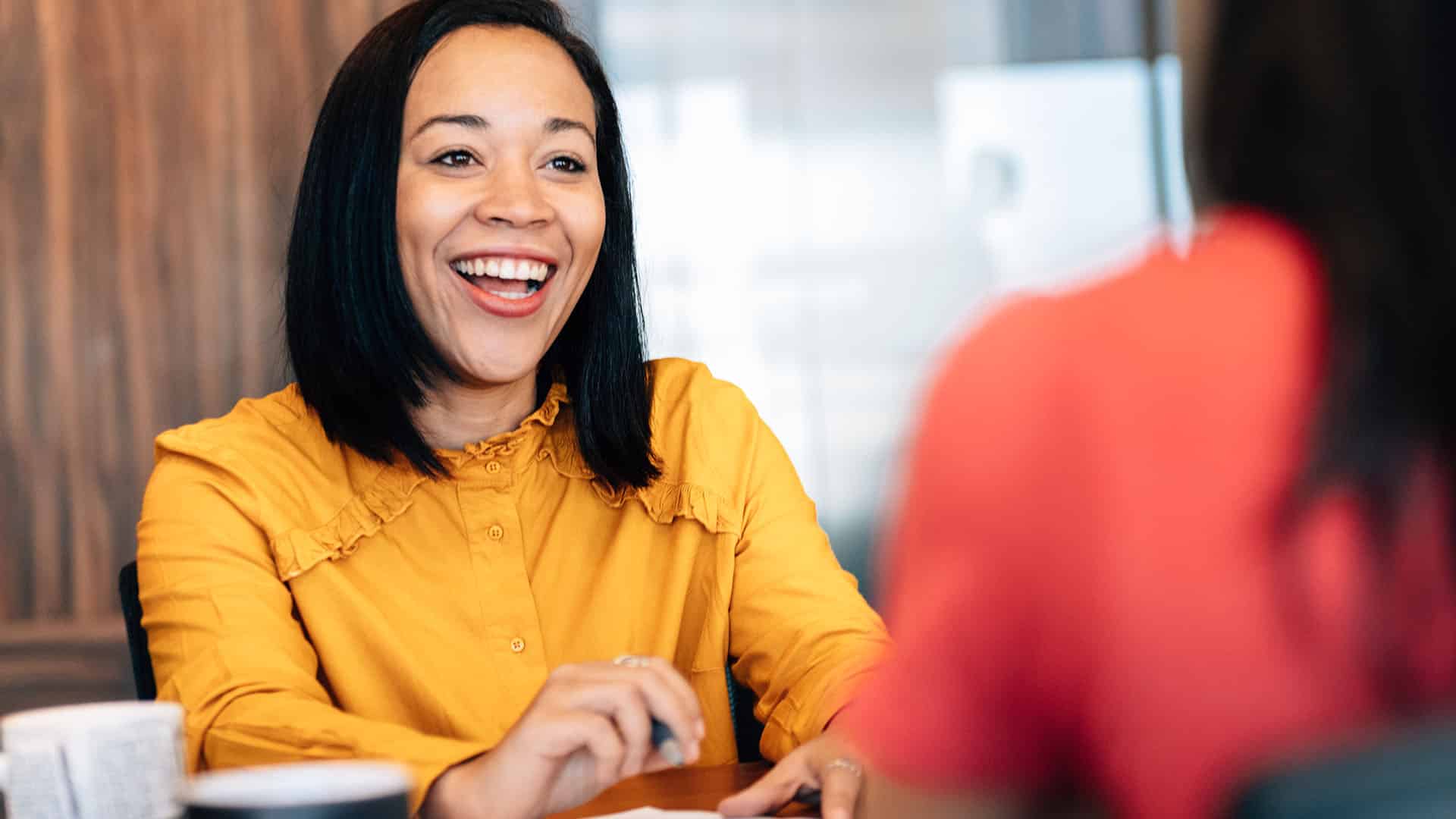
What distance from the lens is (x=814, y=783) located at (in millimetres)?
1147

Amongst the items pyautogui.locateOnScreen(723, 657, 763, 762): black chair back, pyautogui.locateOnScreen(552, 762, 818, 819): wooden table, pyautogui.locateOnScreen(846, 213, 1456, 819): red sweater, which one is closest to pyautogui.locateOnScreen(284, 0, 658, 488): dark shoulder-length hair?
pyautogui.locateOnScreen(723, 657, 763, 762): black chair back

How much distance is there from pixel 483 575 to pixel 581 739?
61 centimetres

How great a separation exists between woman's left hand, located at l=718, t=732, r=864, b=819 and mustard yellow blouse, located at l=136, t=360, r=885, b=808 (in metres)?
0.22

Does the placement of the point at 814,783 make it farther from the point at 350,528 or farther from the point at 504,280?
the point at 504,280

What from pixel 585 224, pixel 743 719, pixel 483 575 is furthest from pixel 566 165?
pixel 743 719

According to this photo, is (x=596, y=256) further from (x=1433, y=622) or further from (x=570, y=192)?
(x=1433, y=622)

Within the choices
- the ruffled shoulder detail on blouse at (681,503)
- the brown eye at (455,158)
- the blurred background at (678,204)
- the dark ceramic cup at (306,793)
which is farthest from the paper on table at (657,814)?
the blurred background at (678,204)

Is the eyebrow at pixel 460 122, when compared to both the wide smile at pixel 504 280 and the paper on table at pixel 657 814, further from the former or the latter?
the paper on table at pixel 657 814

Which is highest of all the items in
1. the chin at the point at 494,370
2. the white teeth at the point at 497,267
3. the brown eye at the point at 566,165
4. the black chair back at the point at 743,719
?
the brown eye at the point at 566,165

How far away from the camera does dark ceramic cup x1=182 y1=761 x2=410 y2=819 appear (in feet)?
2.29

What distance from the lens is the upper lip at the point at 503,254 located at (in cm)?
158

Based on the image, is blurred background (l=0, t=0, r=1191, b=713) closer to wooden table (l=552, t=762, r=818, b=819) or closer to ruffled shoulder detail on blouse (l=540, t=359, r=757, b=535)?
ruffled shoulder detail on blouse (l=540, t=359, r=757, b=535)

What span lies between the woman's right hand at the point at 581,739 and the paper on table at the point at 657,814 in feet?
0.08

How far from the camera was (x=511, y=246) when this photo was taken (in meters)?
1.59
